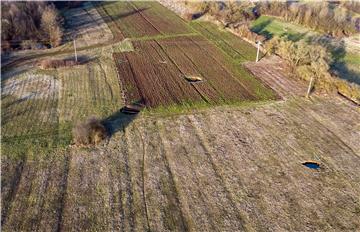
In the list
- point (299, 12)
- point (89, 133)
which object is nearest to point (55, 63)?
point (89, 133)

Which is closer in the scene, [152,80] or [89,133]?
[89,133]

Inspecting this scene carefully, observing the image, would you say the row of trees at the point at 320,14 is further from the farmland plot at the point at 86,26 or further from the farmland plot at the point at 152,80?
the farmland plot at the point at 86,26

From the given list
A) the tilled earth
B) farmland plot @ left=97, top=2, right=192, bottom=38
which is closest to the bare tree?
farmland plot @ left=97, top=2, right=192, bottom=38

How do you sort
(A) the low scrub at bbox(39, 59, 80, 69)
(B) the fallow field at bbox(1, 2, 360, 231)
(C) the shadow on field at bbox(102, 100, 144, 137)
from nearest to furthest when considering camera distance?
(B) the fallow field at bbox(1, 2, 360, 231), (C) the shadow on field at bbox(102, 100, 144, 137), (A) the low scrub at bbox(39, 59, 80, 69)

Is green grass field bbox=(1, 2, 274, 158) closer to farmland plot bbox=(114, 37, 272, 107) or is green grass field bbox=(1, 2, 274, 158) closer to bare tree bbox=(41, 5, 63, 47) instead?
farmland plot bbox=(114, 37, 272, 107)

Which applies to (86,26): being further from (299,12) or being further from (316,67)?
(316,67)

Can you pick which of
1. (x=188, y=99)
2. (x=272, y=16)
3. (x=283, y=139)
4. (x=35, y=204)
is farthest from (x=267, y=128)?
(x=272, y=16)
